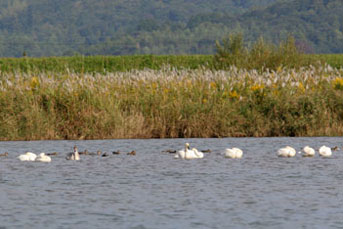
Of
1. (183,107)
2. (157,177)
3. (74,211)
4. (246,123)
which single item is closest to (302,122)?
(246,123)

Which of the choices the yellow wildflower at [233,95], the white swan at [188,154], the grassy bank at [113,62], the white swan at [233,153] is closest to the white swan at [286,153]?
the white swan at [233,153]

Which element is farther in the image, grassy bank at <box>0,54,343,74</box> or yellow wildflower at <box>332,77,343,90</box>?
grassy bank at <box>0,54,343,74</box>

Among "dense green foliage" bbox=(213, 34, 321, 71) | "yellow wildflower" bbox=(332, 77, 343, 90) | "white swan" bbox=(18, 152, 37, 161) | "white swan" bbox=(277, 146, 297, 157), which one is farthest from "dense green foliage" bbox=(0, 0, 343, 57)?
"white swan" bbox=(18, 152, 37, 161)

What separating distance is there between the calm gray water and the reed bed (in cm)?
314

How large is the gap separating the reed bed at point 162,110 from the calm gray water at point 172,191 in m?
3.14

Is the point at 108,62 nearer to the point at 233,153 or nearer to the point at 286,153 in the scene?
the point at 286,153

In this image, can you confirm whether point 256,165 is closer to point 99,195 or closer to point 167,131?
point 99,195

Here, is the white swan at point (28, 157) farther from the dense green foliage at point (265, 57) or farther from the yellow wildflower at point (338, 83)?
the dense green foliage at point (265, 57)

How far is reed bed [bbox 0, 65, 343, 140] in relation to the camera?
18594 mm

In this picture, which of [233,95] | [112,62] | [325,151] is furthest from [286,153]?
[112,62]

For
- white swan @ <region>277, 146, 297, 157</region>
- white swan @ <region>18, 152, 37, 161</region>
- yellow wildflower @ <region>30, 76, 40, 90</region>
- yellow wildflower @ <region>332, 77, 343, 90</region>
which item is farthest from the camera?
yellow wildflower @ <region>332, 77, 343, 90</region>

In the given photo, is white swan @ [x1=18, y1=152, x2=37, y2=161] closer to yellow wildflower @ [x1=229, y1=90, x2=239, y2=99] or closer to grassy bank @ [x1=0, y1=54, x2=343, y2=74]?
yellow wildflower @ [x1=229, y1=90, x2=239, y2=99]

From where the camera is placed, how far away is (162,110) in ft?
62.6

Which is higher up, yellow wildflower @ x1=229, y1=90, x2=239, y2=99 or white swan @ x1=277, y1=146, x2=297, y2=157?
yellow wildflower @ x1=229, y1=90, x2=239, y2=99
